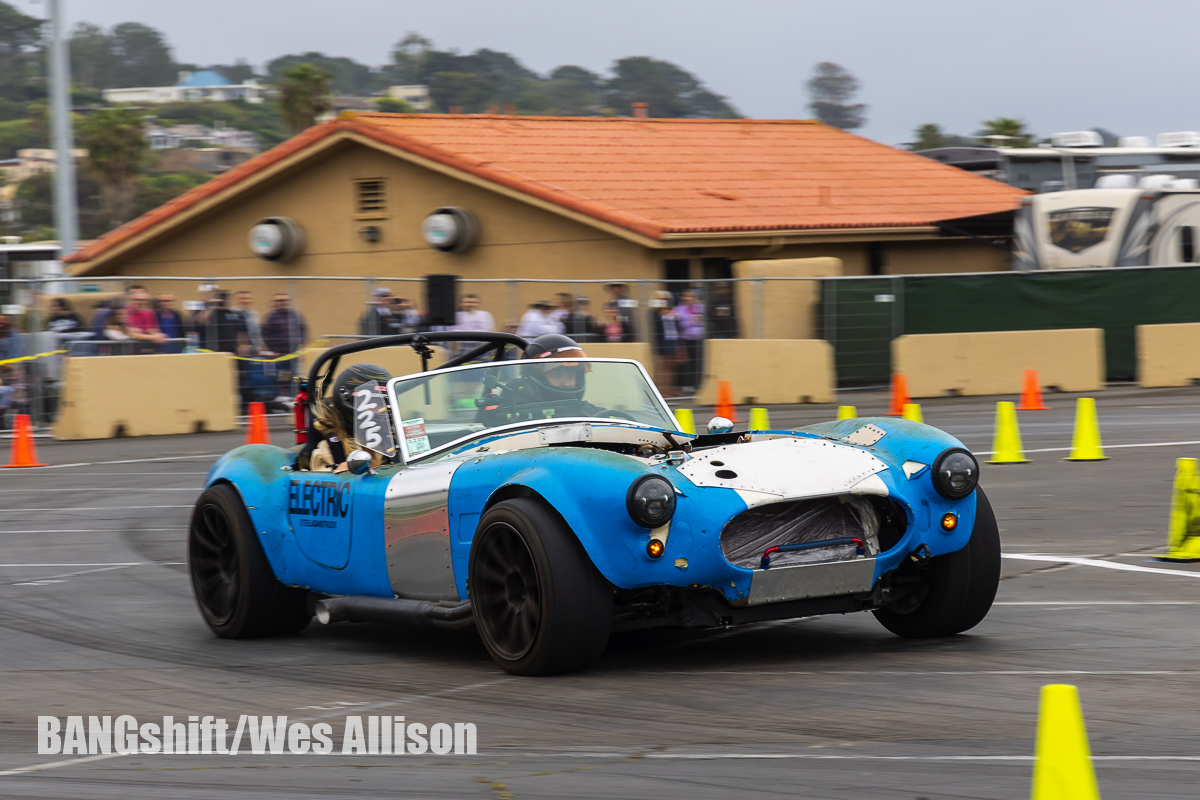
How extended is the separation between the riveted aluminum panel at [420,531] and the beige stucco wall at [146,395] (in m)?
13.8

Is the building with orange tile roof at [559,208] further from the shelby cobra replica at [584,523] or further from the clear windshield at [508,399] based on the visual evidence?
Answer: the shelby cobra replica at [584,523]

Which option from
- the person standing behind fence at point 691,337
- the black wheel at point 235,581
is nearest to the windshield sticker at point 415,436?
the black wheel at point 235,581

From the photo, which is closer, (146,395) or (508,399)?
(508,399)

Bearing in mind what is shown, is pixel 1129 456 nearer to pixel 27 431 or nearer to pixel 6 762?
pixel 27 431

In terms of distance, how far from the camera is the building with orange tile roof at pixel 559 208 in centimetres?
2839

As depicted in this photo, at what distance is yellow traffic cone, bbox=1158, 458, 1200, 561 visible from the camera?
31.0 ft

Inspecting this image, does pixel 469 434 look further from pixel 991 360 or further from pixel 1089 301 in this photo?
pixel 1089 301

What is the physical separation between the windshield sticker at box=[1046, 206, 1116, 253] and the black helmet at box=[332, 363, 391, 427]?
22.0 m

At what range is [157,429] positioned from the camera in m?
20.5

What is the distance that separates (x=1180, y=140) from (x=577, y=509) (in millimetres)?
28390

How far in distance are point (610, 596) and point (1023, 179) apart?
28782 millimetres

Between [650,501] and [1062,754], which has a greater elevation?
[650,501]

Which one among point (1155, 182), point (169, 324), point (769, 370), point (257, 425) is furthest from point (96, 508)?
point (1155, 182)

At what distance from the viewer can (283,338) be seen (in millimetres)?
21406
